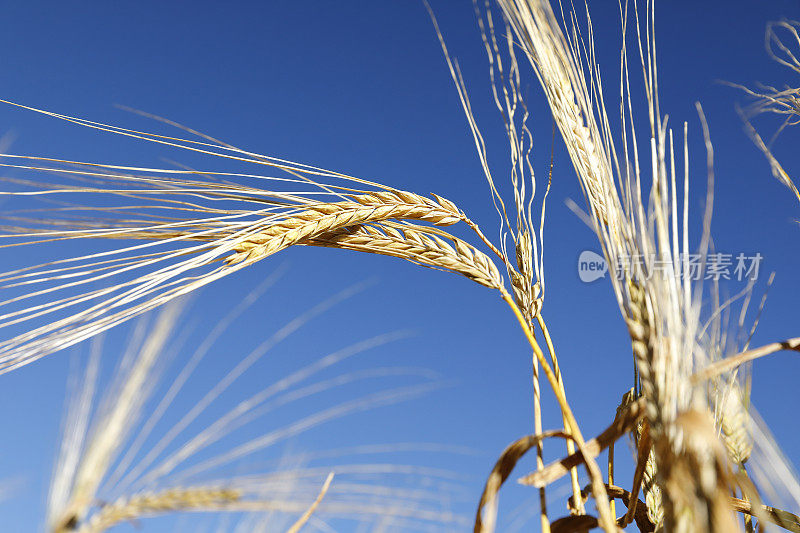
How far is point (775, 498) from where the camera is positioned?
0.60 metres

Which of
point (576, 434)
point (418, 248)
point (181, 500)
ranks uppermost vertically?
point (418, 248)

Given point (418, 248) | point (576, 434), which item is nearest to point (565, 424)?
point (576, 434)

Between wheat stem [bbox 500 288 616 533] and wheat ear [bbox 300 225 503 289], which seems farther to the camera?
wheat ear [bbox 300 225 503 289]

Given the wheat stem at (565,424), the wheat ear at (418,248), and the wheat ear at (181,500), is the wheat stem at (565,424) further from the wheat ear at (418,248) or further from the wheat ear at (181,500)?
the wheat ear at (181,500)

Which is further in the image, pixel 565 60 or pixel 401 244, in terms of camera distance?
pixel 401 244

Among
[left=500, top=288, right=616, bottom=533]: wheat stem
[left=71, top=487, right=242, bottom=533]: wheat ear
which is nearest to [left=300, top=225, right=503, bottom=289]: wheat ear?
[left=500, top=288, right=616, bottom=533]: wheat stem

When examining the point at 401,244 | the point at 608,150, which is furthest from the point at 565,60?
the point at 401,244

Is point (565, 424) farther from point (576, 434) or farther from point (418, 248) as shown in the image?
point (418, 248)

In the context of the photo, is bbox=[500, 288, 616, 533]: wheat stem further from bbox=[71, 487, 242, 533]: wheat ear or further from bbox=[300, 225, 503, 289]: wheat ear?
bbox=[71, 487, 242, 533]: wheat ear

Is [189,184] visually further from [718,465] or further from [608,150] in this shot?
[718,465]

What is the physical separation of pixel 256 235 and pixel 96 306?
0.29m

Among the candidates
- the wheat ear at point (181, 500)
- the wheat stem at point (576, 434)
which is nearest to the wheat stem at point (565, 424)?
the wheat stem at point (576, 434)

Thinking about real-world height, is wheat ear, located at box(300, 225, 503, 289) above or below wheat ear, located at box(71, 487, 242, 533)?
above

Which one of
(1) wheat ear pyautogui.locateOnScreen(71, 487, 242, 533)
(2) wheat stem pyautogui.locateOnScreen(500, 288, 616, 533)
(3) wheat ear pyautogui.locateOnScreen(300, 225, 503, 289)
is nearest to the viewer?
(2) wheat stem pyautogui.locateOnScreen(500, 288, 616, 533)
